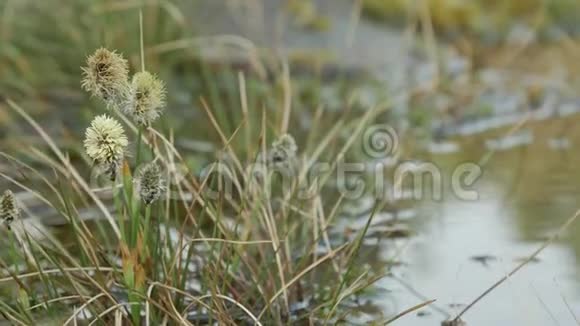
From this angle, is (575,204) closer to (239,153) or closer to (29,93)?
(239,153)

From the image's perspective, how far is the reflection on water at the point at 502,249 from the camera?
198 cm

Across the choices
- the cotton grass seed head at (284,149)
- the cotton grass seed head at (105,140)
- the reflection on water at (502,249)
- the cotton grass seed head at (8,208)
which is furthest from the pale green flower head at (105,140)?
the reflection on water at (502,249)

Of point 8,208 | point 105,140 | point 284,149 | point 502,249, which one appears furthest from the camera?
point 502,249

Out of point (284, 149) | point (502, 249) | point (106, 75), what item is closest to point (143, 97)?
point (106, 75)

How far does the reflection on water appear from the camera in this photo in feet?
6.51

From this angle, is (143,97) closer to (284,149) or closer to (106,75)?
(106,75)

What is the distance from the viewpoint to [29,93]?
3609 mm

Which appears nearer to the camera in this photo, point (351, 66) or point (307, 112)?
point (307, 112)

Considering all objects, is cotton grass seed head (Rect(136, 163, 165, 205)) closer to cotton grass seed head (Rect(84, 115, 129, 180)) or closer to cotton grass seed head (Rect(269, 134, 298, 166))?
cotton grass seed head (Rect(84, 115, 129, 180))

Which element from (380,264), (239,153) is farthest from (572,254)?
(239,153)

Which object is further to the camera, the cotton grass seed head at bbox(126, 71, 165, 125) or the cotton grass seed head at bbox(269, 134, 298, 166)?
the cotton grass seed head at bbox(269, 134, 298, 166)

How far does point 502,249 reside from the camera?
7.63 feet

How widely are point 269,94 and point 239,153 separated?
0.62 m

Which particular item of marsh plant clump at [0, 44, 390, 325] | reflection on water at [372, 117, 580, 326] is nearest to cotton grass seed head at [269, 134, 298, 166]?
marsh plant clump at [0, 44, 390, 325]
